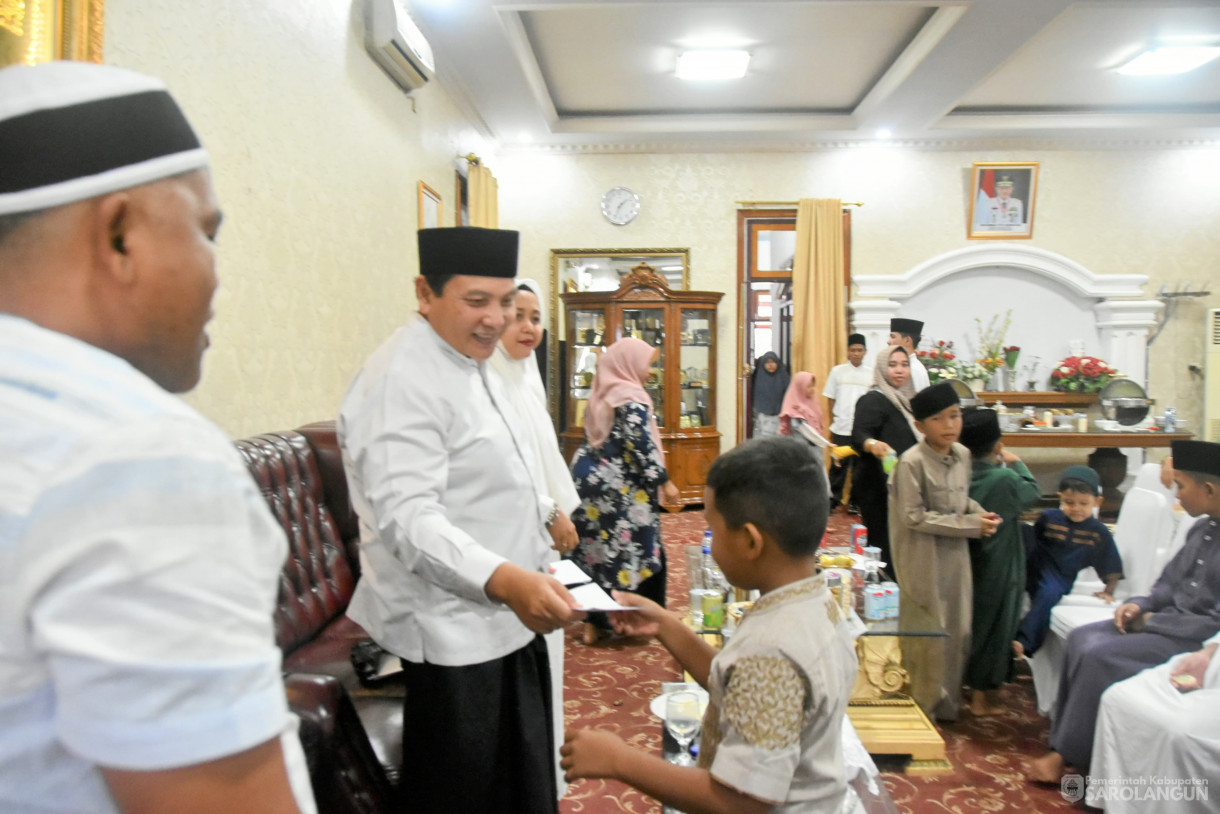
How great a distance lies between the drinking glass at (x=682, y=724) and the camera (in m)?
1.82

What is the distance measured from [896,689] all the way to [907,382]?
2.23m

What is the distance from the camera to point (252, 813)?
44cm

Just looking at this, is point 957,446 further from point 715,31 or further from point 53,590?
point 715,31

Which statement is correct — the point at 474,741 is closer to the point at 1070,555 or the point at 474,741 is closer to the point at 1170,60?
the point at 1070,555

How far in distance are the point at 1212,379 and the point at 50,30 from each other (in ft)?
28.8

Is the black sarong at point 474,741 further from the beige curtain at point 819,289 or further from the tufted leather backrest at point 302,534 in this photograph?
the beige curtain at point 819,289

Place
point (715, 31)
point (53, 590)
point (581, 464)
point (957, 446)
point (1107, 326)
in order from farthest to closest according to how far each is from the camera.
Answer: point (1107, 326)
point (715, 31)
point (581, 464)
point (957, 446)
point (53, 590)

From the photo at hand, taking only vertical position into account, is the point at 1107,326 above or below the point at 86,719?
above

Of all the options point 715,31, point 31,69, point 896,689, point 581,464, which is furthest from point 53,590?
point 715,31

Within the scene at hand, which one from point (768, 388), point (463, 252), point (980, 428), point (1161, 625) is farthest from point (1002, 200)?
point (463, 252)

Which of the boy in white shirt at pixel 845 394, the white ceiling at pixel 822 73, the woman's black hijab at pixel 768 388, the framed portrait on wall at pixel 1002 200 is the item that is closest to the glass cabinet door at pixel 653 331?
the woman's black hijab at pixel 768 388

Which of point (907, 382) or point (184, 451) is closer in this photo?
point (184, 451)

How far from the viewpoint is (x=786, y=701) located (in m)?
1.07

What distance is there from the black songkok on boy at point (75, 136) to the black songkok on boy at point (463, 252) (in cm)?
108
